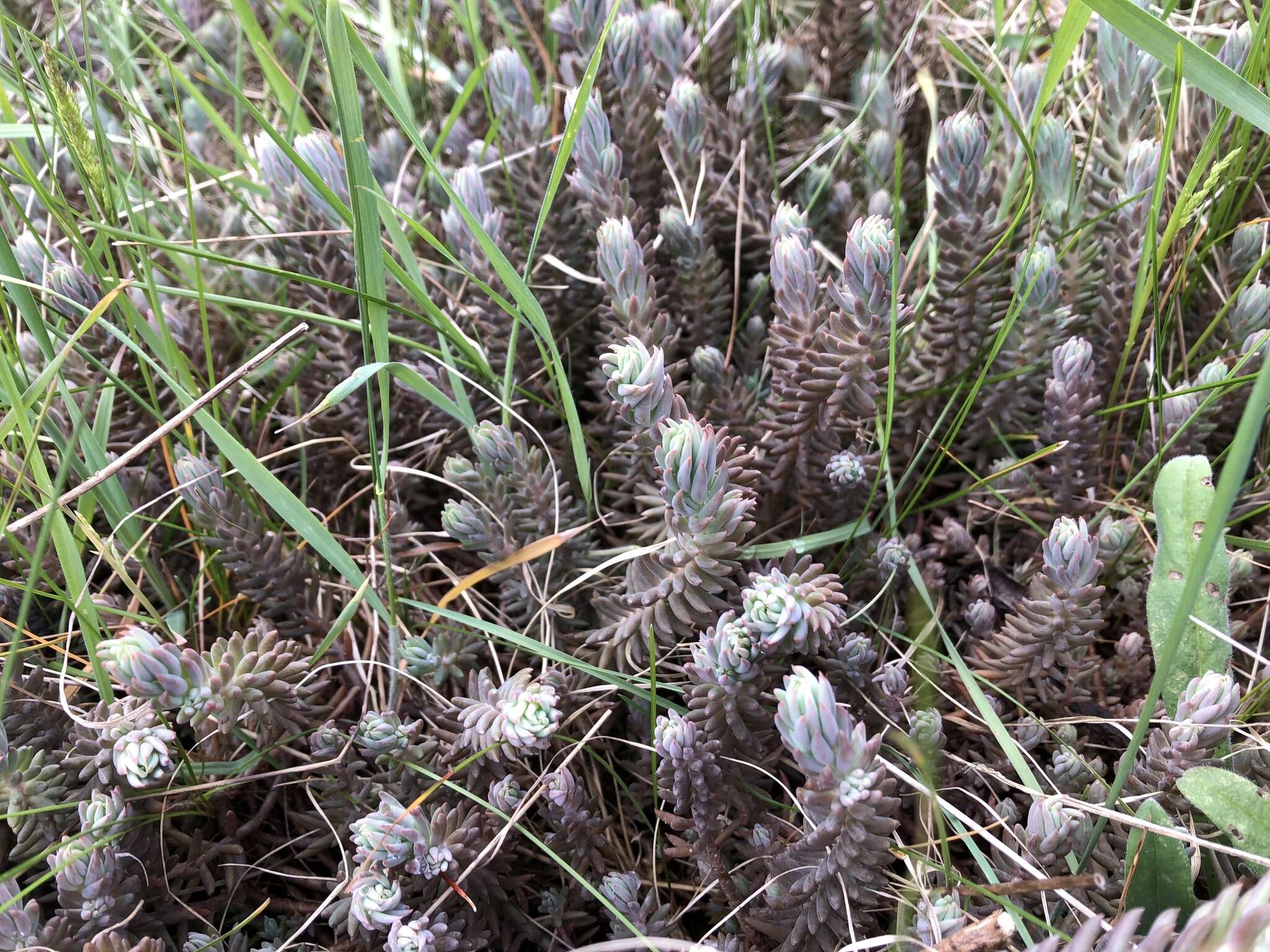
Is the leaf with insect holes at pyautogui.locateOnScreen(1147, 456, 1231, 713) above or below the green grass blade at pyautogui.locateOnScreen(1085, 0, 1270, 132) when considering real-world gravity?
below

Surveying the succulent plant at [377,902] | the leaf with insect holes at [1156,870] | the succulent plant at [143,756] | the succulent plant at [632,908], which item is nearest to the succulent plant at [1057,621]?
the leaf with insect holes at [1156,870]

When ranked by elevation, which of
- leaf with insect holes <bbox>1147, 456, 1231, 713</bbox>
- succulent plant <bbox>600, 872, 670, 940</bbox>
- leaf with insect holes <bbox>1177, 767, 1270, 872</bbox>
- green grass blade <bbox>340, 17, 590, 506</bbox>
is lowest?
succulent plant <bbox>600, 872, 670, 940</bbox>

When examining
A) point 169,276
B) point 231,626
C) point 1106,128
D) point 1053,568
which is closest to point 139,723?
point 231,626

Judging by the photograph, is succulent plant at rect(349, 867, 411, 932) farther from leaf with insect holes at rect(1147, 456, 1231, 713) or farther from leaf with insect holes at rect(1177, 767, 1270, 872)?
leaf with insect holes at rect(1147, 456, 1231, 713)

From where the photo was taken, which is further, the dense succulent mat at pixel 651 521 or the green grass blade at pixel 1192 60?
the green grass blade at pixel 1192 60

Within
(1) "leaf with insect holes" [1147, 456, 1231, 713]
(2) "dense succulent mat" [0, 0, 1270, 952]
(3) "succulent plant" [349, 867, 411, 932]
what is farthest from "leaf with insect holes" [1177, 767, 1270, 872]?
(3) "succulent plant" [349, 867, 411, 932]

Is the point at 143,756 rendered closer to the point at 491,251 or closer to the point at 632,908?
the point at 632,908

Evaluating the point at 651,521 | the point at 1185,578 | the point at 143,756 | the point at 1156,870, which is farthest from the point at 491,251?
the point at 1156,870

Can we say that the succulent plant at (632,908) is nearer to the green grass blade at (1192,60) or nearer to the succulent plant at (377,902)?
the succulent plant at (377,902)
